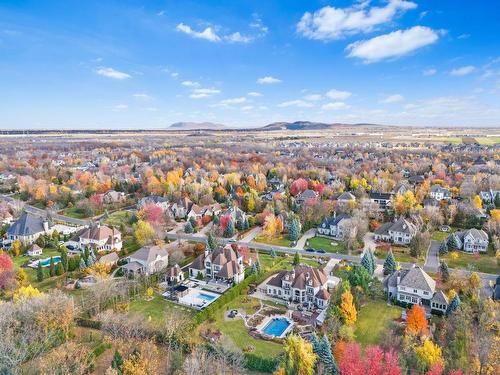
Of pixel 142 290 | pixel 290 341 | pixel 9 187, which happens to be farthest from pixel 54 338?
pixel 9 187

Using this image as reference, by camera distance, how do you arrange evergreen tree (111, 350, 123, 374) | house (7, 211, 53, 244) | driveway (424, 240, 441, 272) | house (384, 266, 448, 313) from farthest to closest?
house (7, 211, 53, 244)
driveway (424, 240, 441, 272)
house (384, 266, 448, 313)
evergreen tree (111, 350, 123, 374)

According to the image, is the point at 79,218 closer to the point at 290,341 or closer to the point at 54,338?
the point at 54,338

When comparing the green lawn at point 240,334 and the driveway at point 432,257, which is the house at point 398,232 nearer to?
the driveway at point 432,257

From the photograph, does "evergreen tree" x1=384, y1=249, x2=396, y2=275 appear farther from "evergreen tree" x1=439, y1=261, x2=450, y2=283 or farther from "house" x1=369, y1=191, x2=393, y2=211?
"house" x1=369, y1=191, x2=393, y2=211

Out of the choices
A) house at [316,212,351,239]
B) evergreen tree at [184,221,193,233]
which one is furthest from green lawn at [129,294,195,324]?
house at [316,212,351,239]

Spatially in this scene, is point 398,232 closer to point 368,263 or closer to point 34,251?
point 368,263

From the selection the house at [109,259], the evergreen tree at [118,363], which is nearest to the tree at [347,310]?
the evergreen tree at [118,363]
